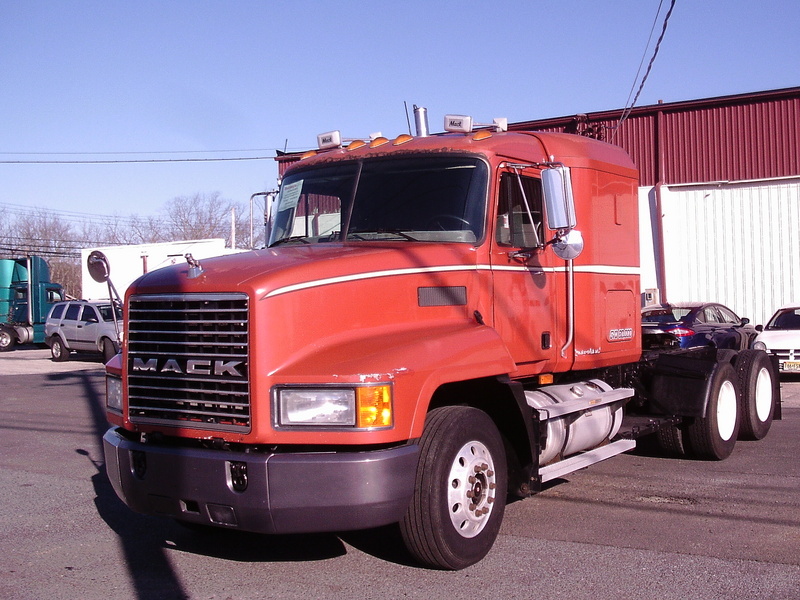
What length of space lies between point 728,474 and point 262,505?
17.5 ft

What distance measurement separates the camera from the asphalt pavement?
5.11m

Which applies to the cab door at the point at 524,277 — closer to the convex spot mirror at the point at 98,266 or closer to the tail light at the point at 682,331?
the convex spot mirror at the point at 98,266

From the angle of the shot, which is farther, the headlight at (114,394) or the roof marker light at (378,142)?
the roof marker light at (378,142)

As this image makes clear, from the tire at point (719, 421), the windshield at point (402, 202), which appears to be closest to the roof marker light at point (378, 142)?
the windshield at point (402, 202)

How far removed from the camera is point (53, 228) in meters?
76.9

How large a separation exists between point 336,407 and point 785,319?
50.4 feet

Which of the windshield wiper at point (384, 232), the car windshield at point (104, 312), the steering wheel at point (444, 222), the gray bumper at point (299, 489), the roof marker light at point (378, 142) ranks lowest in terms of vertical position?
the gray bumper at point (299, 489)

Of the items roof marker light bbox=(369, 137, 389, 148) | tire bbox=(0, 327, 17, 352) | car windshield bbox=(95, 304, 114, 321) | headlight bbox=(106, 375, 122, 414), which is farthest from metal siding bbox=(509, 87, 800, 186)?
tire bbox=(0, 327, 17, 352)

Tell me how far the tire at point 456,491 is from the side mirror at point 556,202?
149 cm

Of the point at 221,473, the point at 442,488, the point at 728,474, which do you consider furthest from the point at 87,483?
the point at 728,474

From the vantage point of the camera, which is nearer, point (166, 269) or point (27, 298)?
point (166, 269)

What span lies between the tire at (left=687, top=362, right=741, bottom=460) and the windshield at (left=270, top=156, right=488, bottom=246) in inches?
156

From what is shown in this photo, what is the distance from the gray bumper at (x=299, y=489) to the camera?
463 centimetres

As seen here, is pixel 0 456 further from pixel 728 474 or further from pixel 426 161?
pixel 728 474
